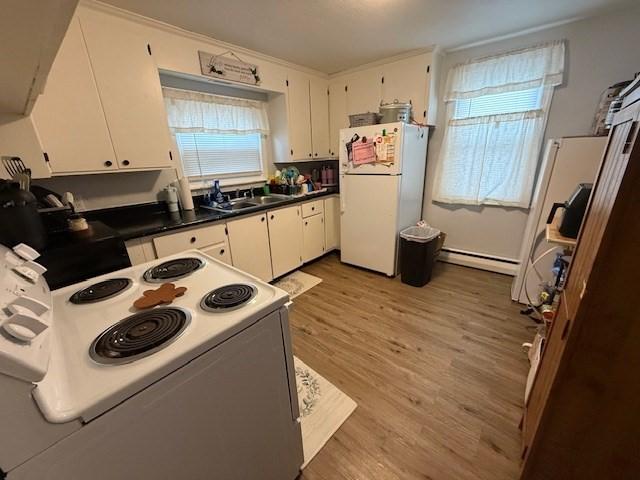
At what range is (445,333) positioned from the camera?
2.00 m

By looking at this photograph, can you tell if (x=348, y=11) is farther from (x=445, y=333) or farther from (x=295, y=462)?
(x=295, y=462)

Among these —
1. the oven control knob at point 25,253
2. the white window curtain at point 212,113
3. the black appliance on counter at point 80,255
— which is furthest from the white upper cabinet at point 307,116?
the oven control knob at point 25,253

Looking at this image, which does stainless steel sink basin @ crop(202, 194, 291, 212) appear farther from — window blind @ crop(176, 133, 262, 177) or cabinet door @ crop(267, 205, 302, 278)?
window blind @ crop(176, 133, 262, 177)

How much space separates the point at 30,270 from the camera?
0.78 m

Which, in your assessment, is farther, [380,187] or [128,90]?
[380,187]

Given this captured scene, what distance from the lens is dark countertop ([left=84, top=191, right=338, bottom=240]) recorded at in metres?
1.81

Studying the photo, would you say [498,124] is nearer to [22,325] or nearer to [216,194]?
[216,194]

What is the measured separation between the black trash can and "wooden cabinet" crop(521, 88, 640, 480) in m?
1.60

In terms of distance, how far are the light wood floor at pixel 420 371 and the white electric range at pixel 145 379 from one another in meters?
0.47

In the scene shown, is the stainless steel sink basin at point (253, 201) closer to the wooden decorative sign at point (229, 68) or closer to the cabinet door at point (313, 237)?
the cabinet door at point (313, 237)

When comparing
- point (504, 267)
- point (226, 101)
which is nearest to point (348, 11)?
point (226, 101)

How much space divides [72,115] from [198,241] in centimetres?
109

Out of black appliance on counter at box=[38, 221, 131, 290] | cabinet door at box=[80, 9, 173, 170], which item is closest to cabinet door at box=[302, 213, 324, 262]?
cabinet door at box=[80, 9, 173, 170]

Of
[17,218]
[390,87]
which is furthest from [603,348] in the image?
[390,87]
